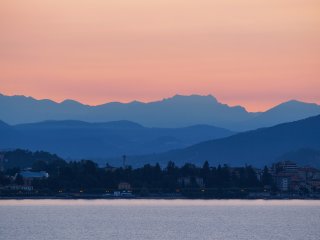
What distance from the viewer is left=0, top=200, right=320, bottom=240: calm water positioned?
70.1 m

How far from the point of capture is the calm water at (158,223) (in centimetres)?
7006

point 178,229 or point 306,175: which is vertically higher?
point 306,175

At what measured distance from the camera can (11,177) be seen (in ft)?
492

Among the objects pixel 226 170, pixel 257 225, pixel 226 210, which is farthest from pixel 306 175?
pixel 257 225

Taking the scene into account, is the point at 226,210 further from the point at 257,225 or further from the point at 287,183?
the point at 287,183

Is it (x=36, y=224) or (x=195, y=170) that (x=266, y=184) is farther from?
(x=36, y=224)

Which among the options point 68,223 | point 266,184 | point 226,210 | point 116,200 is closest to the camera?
point 68,223

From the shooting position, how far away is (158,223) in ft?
271

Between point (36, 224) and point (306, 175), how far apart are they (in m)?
88.4

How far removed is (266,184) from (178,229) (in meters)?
68.2

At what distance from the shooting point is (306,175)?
16562 cm

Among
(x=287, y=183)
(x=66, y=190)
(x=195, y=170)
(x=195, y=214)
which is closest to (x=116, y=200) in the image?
(x=66, y=190)

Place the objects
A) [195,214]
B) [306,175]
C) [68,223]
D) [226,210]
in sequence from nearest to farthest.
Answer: [68,223] → [195,214] → [226,210] → [306,175]

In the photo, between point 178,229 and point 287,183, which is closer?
point 178,229
